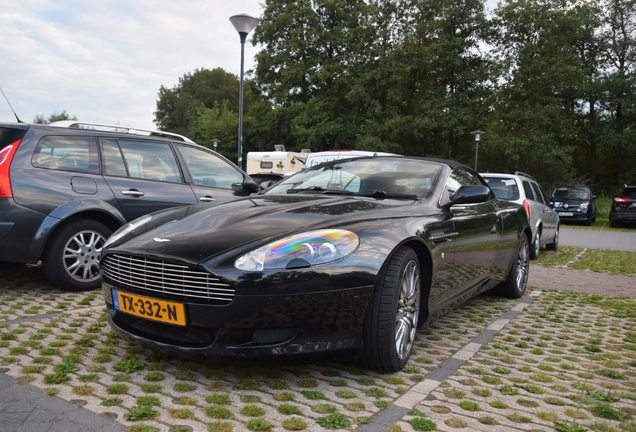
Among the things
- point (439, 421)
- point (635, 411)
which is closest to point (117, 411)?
point (439, 421)

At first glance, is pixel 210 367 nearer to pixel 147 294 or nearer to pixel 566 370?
pixel 147 294

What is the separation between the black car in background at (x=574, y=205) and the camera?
22219 mm

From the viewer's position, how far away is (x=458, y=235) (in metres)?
4.05

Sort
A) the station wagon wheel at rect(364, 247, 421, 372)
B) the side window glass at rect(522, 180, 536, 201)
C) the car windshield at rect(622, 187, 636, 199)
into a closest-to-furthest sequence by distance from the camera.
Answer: the station wagon wheel at rect(364, 247, 421, 372), the side window glass at rect(522, 180, 536, 201), the car windshield at rect(622, 187, 636, 199)

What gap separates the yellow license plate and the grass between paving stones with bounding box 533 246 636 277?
25.8ft

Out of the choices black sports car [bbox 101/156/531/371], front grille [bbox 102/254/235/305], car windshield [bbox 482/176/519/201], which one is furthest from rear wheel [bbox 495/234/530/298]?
front grille [bbox 102/254/235/305]

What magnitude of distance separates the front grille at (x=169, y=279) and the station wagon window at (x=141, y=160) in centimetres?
269

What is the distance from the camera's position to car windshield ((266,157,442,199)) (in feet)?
13.3

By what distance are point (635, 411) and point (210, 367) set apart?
2.33m

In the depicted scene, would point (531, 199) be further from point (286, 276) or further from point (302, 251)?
point (286, 276)

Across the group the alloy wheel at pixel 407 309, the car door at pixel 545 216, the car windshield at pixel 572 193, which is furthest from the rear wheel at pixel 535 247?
the car windshield at pixel 572 193

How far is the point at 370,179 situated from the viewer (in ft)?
13.8

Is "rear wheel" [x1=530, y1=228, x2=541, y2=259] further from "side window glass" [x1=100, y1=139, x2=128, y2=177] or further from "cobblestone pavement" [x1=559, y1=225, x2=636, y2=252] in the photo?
"side window glass" [x1=100, y1=139, x2=128, y2=177]

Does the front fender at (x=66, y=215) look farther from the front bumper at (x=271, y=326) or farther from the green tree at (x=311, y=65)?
the green tree at (x=311, y=65)
